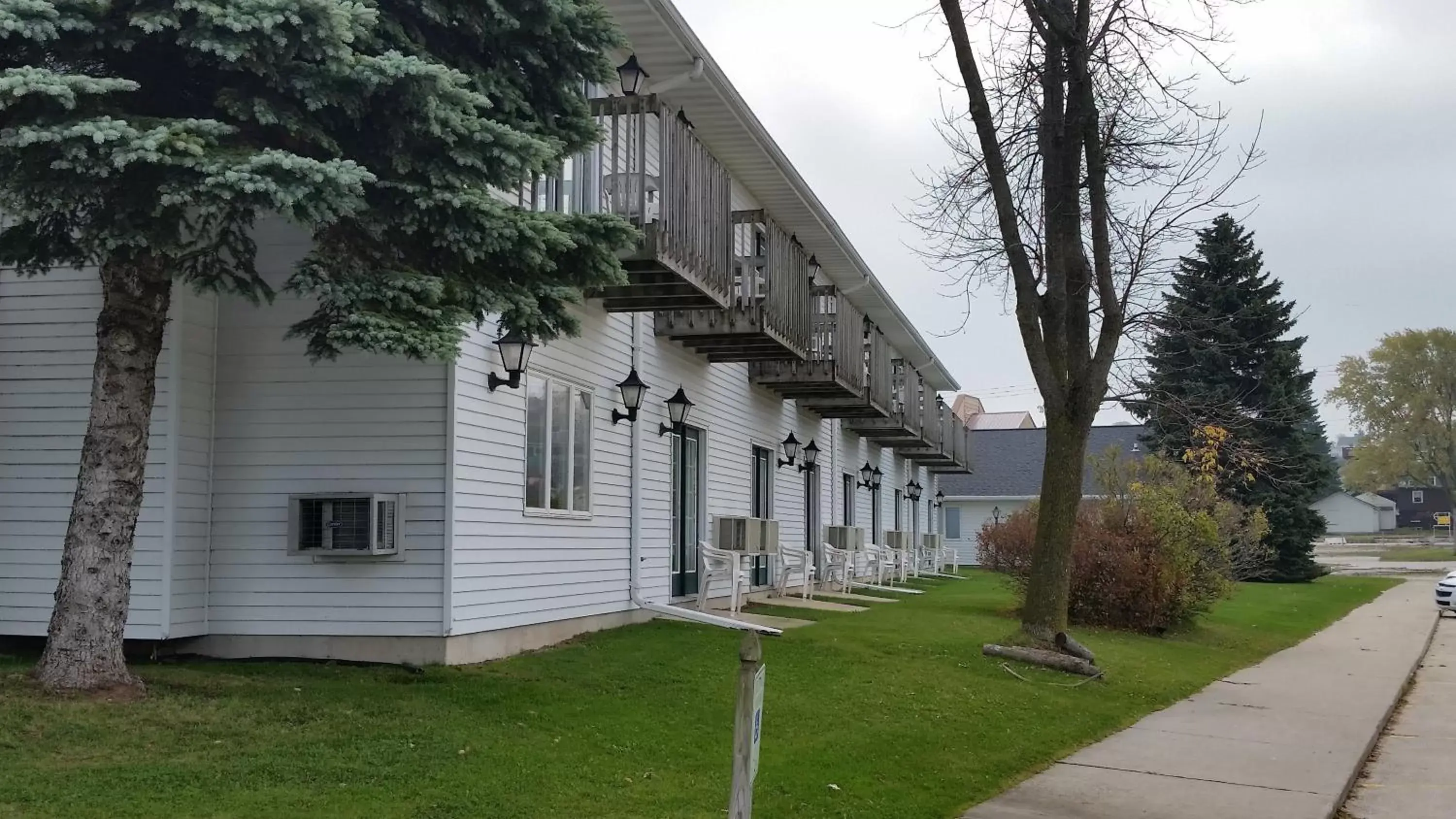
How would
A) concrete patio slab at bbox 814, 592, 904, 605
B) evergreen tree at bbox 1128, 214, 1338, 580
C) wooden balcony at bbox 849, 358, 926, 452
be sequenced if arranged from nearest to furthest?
concrete patio slab at bbox 814, 592, 904, 605, wooden balcony at bbox 849, 358, 926, 452, evergreen tree at bbox 1128, 214, 1338, 580

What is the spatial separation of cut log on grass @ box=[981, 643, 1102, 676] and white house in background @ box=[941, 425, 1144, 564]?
Result: 32239mm

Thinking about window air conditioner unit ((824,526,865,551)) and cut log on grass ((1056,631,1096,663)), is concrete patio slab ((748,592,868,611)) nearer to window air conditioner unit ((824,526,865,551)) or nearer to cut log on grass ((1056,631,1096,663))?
window air conditioner unit ((824,526,865,551))

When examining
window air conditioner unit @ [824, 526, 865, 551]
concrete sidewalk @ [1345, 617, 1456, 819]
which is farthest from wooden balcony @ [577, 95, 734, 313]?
window air conditioner unit @ [824, 526, 865, 551]

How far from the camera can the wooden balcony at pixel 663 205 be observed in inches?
416

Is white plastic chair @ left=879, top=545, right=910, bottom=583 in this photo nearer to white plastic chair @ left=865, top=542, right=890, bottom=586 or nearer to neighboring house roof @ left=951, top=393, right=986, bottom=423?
white plastic chair @ left=865, top=542, right=890, bottom=586

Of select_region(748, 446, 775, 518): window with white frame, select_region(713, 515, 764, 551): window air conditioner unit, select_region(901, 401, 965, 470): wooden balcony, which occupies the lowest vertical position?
select_region(713, 515, 764, 551): window air conditioner unit

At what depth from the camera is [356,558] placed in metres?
9.89

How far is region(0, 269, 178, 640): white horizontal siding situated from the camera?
9523 millimetres

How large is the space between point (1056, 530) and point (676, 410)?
14.1ft

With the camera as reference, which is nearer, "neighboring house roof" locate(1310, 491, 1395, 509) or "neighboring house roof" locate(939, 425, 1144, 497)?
"neighboring house roof" locate(939, 425, 1144, 497)

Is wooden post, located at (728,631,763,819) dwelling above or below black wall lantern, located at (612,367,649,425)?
below

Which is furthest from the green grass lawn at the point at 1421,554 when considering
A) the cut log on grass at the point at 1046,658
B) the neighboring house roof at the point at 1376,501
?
the cut log on grass at the point at 1046,658

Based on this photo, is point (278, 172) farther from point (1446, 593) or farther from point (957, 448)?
point (957, 448)

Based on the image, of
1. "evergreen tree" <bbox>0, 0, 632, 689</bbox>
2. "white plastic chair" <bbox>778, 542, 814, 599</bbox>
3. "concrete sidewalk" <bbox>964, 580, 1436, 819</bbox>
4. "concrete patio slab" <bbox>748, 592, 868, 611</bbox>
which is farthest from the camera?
"white plastic chair" <bbox>778, 542, 814, 599</bbox>
